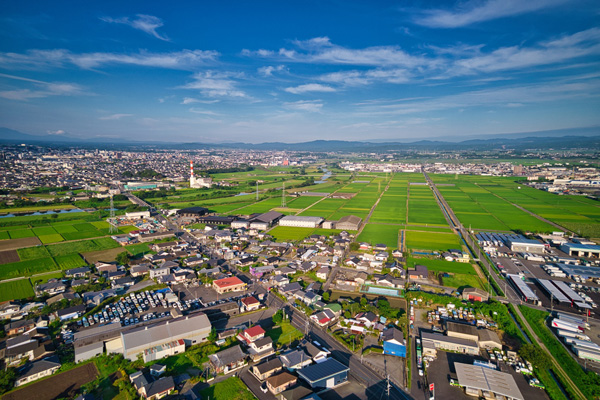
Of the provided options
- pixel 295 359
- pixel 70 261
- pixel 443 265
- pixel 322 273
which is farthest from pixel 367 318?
pixel 70 261

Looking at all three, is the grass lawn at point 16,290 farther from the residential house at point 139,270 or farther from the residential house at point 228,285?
the residential house at point 228,285

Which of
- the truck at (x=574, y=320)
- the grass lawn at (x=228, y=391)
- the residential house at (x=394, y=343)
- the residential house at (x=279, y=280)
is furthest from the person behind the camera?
the residential house at (x=279, y=280)

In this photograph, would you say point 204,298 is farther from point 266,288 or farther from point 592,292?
point 592,292

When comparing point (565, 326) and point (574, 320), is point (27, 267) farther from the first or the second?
point (574, 320)

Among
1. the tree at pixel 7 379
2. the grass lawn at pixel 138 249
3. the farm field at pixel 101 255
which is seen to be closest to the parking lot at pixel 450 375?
the tree at pixel 7 379

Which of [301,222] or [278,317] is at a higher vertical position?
[301,222]
